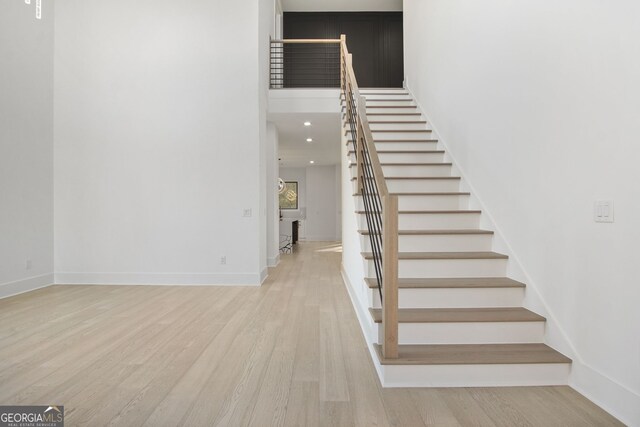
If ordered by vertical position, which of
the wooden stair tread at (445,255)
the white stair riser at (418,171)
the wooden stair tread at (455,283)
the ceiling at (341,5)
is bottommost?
the wooden stair tread at (455,283)

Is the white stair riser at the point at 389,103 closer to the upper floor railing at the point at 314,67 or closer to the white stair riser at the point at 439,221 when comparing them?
the upper floor railing at the point at 314,67

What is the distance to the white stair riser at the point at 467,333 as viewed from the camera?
93.0 inches

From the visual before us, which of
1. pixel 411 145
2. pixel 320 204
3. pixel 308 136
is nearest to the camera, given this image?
pixel 411 145

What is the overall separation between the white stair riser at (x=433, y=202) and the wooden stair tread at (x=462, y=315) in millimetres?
1391

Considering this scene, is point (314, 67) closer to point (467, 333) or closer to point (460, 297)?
point (460, 297)

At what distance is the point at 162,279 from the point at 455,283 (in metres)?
4.05

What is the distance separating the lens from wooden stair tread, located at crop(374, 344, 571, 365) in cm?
210

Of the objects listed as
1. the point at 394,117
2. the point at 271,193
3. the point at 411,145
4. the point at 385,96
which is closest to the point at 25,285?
the point at 271,193

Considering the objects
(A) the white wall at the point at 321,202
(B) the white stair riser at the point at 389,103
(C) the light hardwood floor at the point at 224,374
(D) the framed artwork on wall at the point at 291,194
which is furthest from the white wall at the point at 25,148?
(D) the framed artwork on wall at the point at 291,194

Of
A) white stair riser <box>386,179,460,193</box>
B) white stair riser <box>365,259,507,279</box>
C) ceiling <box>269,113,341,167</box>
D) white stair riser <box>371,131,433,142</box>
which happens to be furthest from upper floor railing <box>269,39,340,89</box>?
white stair riser <box>365,259,507,279</box>

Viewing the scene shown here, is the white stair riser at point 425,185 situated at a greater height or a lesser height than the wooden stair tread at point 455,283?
greater

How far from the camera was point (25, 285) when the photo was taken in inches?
178

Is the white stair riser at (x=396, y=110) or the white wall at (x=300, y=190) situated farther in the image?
the white wall at (x=300, y=190)

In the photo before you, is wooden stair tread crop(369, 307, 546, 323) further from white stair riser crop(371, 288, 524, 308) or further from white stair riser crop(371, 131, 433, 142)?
white stair riser crop(371, 131, 433, 142)
